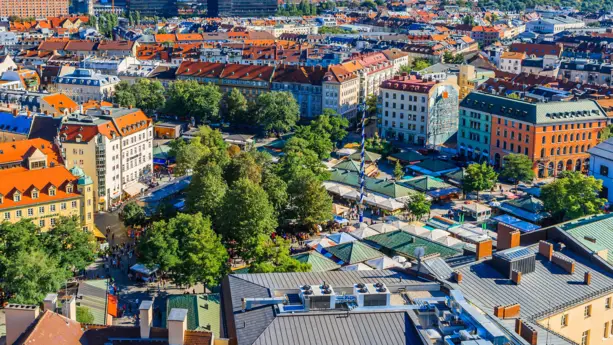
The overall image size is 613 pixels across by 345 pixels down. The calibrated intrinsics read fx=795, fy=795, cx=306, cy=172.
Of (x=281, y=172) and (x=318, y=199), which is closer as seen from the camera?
(x=318, y=199)

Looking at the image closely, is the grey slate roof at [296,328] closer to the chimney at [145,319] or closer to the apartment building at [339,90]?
the chimney at [145,319]

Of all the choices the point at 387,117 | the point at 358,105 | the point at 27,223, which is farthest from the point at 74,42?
the point at 27,223

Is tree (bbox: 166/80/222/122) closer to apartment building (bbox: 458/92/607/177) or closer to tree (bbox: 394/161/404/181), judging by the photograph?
tree (bbox: 394/161/404/181)

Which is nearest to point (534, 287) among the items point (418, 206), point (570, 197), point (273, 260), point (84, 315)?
point (273, 260)

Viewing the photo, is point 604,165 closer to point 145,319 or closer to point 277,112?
point 277,112

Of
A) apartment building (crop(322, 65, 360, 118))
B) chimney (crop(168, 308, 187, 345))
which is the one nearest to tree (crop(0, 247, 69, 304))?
chimney (crop(168, 308, 187, 345))

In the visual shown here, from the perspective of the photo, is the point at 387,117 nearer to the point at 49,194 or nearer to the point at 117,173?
the point at 117,173
